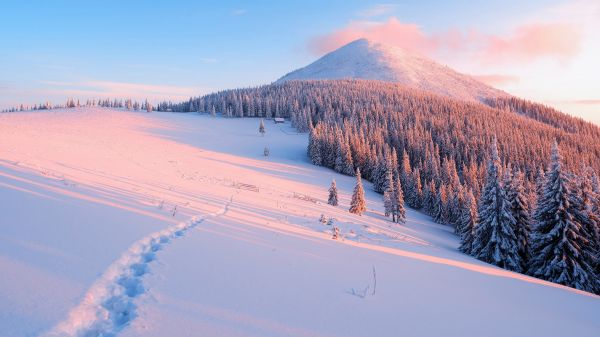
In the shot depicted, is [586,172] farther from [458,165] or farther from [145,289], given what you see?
[458,165]

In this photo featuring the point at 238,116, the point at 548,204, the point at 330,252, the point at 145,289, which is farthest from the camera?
the point at 238,116

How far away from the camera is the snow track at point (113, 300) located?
12.7ft

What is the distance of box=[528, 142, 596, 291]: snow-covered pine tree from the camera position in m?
22.7

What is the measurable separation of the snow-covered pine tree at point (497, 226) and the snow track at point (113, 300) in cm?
2789

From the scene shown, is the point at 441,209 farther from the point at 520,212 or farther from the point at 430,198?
the point at 520,212

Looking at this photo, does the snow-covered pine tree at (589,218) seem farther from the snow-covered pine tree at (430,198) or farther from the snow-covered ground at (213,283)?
the snow-covered pine tree at (430,198)

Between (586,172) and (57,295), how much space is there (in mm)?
32506

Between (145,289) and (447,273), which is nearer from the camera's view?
(145,289)

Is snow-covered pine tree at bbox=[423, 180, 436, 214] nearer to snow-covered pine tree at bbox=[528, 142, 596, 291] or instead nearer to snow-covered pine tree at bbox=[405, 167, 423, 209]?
snow-covered pine tree at bbox=[405, 167, 423, 209]

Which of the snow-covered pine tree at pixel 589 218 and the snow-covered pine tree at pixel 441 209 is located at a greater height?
the snow-covered pine tree at pixel 589 218

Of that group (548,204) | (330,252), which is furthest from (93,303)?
(548,204)

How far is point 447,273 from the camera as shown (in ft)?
30.7

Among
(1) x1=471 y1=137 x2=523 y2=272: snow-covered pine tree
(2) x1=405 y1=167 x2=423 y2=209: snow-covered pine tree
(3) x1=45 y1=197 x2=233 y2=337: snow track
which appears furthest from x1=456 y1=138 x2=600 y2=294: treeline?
(2) x1=405 y1=167 x2=423 y2=209: snow-covered pine tree

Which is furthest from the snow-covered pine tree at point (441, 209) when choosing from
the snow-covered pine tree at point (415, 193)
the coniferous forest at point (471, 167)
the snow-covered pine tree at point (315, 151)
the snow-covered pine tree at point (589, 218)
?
the snow-covered pine tree at point (589, 218)
